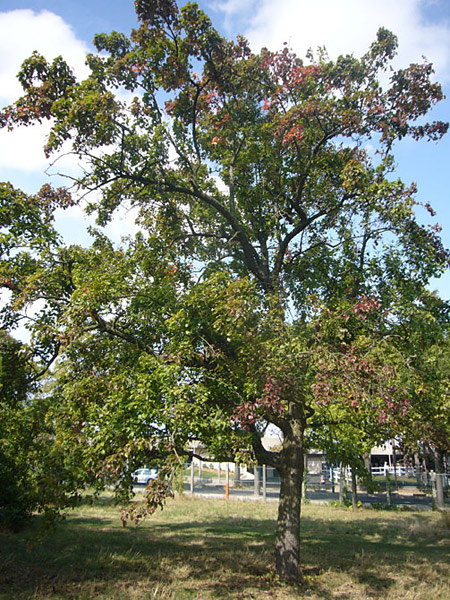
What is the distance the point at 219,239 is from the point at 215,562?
7.83m

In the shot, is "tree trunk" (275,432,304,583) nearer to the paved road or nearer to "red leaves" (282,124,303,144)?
"red leaves" (282,124,303,144)

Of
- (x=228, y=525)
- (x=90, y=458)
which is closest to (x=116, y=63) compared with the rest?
(x=90, y=458)

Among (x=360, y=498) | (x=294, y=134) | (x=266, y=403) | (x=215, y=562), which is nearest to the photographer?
(x=266, y=403)

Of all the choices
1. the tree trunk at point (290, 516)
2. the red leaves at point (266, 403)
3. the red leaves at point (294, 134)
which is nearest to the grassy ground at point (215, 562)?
the tree trunk at point (290, 516)

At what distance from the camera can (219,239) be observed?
12.7 m

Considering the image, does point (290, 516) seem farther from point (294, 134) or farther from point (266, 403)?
point (294, 134)

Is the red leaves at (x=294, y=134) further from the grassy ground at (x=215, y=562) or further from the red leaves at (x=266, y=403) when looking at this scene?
the grassy ground at (x=215, y=562)

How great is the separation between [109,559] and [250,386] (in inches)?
231

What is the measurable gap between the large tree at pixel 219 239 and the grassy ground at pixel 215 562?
1.09m

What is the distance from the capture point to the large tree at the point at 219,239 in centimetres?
769

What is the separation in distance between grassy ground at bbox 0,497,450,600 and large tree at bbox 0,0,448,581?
1092mm

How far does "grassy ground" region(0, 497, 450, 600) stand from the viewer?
8.14 meters

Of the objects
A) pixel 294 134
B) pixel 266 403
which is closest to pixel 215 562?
pixel 266 403

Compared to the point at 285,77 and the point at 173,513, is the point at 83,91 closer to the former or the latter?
the point at 285,77
